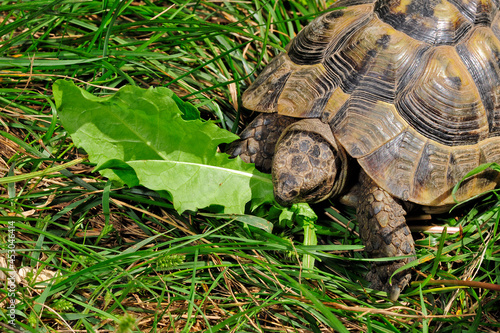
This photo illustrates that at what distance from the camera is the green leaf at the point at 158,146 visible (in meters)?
2.59

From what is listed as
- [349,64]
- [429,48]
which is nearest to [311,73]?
[349,64]

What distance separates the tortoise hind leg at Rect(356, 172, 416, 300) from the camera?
8.98ft

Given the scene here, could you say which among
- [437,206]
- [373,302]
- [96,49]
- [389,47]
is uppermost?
[389,47]

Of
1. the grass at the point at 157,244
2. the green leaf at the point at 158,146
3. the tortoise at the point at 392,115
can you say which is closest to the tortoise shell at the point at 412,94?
the tortoise at the point at 392,115

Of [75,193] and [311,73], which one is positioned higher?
[311,73]

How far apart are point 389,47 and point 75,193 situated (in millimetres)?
2317

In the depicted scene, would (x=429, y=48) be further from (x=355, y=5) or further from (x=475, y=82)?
(x=355, y=5)

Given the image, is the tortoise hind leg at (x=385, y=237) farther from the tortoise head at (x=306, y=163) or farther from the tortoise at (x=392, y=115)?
the tortoise head at (x=306, y=163)

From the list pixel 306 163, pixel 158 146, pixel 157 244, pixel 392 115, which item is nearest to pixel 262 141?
pixel 306 163

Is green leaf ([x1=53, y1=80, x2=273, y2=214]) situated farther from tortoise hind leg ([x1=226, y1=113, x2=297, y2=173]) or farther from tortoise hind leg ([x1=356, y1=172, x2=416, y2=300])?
tortoise hind leg ([x1=356, y1=172, x2=416, y2=300])

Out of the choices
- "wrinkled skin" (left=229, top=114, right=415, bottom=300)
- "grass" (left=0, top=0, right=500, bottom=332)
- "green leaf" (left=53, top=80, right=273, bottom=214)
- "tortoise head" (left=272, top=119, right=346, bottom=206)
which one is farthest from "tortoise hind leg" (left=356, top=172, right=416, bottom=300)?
"green leaf" (left=53, top=80, right=273, bottom=214)

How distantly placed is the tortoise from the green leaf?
36 centimetres

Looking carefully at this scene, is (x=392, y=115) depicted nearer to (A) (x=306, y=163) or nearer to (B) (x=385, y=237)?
(A) (x=306, y=163)

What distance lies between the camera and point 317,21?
3215 millimetres
